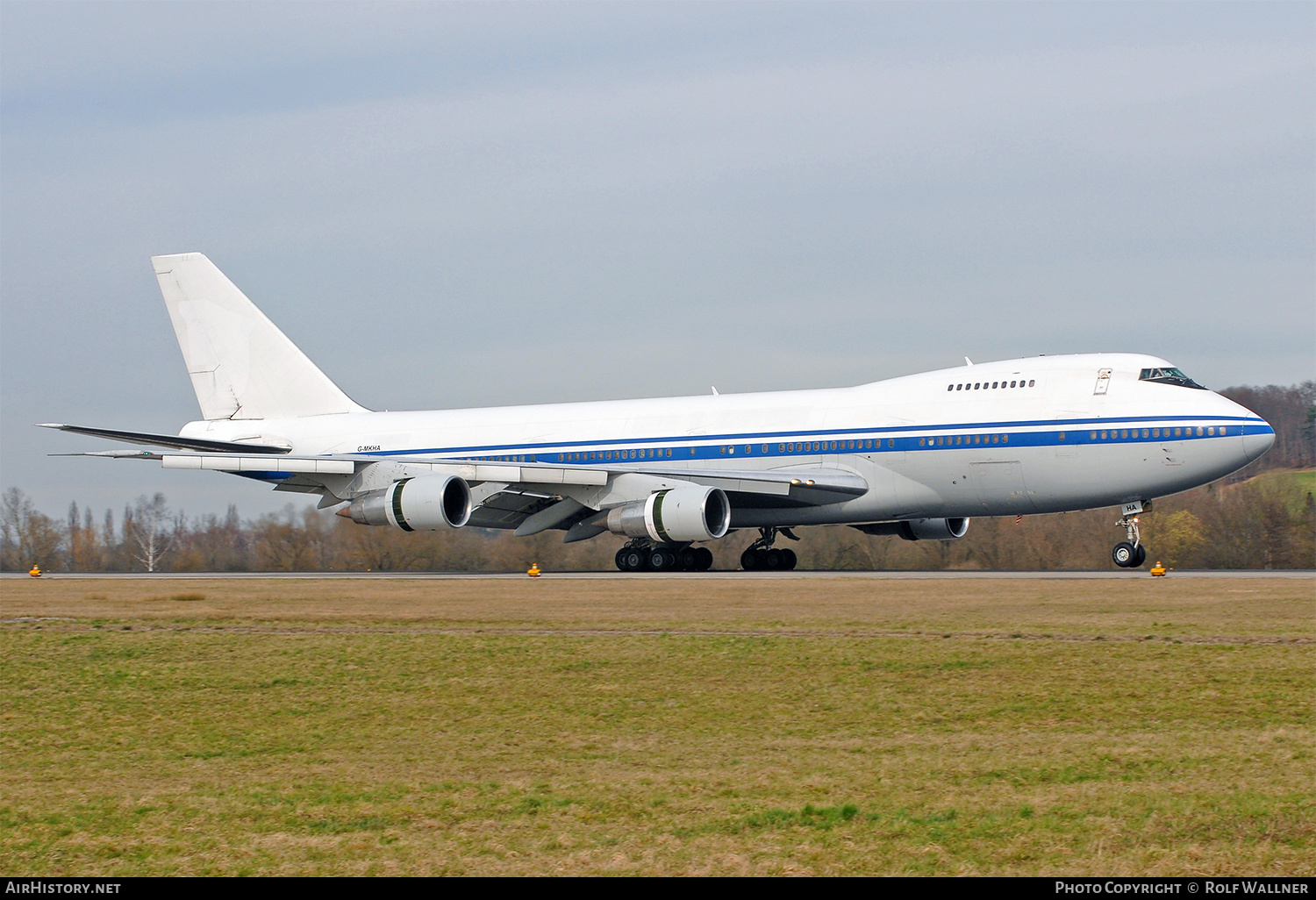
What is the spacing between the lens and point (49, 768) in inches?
460

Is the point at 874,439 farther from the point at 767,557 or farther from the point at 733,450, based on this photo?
the point at 767,557

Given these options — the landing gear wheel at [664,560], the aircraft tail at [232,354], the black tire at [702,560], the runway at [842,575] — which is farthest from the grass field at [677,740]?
the aircraft tail at [232,354]

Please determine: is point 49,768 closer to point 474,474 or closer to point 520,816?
point 520,816

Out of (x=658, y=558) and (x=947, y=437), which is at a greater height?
(x=947, y=437)

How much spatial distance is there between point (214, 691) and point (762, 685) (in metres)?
6.52

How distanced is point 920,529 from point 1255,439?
1058cm

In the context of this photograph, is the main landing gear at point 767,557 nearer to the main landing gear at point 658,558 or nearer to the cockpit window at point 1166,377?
the main landing gear at point 658,558

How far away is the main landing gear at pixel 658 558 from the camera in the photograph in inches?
1469

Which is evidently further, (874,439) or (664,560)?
(664,560)

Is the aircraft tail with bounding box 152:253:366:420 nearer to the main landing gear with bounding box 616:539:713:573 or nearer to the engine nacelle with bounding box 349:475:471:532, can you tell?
the engine nacelle with bounding box 349:475:471:532

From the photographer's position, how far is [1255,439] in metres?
30.7

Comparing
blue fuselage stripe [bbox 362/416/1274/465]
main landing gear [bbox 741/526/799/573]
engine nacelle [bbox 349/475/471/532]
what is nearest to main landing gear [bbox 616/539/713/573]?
main landing gear [bbox 741/526/799/573]

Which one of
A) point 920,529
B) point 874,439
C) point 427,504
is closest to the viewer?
point 874,439

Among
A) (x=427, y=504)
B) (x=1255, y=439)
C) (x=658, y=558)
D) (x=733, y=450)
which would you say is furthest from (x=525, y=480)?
(x=1255, y=439)
